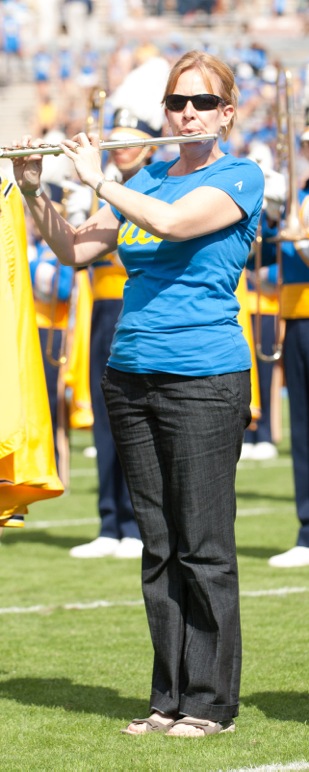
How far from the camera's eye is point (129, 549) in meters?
8.03

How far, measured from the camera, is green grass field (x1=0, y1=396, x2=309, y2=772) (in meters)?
4.11

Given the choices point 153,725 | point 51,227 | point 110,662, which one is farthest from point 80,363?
point 153,725

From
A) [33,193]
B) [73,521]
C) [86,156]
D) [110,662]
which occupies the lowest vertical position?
[73,521]

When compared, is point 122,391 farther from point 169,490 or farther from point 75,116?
point 75,116

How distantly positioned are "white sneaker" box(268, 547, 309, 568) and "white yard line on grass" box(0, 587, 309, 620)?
24.4 inches

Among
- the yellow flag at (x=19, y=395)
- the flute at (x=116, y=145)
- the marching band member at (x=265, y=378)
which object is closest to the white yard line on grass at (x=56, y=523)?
the marching band member at (x=265, y=378)

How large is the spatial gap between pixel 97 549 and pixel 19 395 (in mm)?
3740

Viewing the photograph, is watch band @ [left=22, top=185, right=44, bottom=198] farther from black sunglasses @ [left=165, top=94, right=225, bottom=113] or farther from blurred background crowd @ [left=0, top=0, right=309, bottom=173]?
blurred background crowd @ [left=0, top=0, right=309, bottom=173]

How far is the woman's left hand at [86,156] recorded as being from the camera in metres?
4.14

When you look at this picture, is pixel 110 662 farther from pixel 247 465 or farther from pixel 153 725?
pixel 247 465

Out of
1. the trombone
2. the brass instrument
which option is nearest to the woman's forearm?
the trombone

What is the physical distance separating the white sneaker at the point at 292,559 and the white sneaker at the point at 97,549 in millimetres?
1041

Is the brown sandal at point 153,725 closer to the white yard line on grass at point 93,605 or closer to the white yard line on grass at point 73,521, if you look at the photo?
the white yard line on grass at point 93,605

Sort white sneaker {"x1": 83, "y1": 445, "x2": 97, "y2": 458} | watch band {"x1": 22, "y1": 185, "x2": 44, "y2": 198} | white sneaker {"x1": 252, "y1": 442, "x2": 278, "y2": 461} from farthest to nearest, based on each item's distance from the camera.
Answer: white sneaker {"x1": 83, "y1": 445, "x2": 97, "y2": 458}
white sneaker {"x1": 252, "y1": 442, "x2": 278, "y2": 461}
watch band {"x1": 22, "y1": 185, "x2": 44, "y2": 198}
